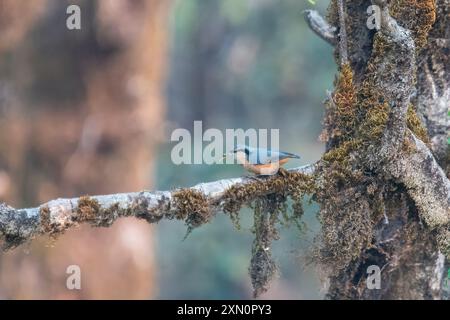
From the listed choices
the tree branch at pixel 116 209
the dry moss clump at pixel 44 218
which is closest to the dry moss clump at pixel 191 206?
the tree branch at pixel 116 209

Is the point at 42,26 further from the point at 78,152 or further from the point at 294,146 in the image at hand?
the point at 294,146

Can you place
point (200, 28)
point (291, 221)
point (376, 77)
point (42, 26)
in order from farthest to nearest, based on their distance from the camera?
point (200, 28), point (42, 26), point (291, 221), point (376, 77)

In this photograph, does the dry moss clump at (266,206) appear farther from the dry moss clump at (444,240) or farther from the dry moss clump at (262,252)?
the dry moss clump at (444,240)

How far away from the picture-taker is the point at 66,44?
22.1 feet

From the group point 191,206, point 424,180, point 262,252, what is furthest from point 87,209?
point 424,180

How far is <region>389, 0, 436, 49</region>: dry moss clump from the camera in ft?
11.4

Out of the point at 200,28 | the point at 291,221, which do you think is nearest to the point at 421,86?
the point at 291,221

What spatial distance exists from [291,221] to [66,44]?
3.80 metres

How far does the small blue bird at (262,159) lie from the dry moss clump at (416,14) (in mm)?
860

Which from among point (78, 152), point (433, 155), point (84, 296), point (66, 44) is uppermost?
point (66, 44)

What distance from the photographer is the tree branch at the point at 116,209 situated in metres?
3.09

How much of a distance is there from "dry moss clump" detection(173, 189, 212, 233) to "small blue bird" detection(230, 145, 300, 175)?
29 centimetres

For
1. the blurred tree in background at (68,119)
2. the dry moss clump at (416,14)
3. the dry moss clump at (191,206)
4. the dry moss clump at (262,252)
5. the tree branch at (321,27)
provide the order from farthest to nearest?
the blurred tree in background at (68,119)
the tree branch at (321,27)
the dry moss clump at (262,252)
the dry moss clump at (416,14)
the dry moss clump at (191,206)

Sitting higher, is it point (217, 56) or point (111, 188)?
point (217, 56)
